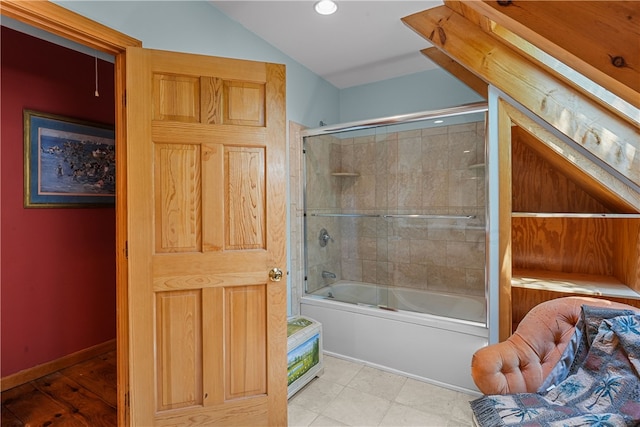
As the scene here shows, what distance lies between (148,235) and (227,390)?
3.13ft

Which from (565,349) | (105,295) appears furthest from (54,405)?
(565,349)

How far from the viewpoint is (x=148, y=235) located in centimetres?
153

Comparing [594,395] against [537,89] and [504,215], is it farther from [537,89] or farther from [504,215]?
[537,89]

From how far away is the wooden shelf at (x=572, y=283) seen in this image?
1.72 meters

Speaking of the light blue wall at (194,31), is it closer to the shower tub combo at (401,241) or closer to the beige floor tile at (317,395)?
the shower tub combo at (401,241)

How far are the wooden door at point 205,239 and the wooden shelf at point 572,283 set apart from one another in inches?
62.5

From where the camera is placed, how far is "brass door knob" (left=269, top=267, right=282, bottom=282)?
5.64ft

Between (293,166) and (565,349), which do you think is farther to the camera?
(293,166)

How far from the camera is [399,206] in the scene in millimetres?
3041

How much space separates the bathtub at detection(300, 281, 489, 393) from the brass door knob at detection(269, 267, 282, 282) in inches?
40.8

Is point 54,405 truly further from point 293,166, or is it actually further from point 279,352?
point 293,166

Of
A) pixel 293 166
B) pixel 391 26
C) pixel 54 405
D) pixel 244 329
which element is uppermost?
pixel 391 26

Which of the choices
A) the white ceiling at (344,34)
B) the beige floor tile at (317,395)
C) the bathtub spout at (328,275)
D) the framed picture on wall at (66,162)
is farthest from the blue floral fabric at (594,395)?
the framed picture on wall at (66,162)

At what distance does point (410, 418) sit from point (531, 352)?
0.84 meters
